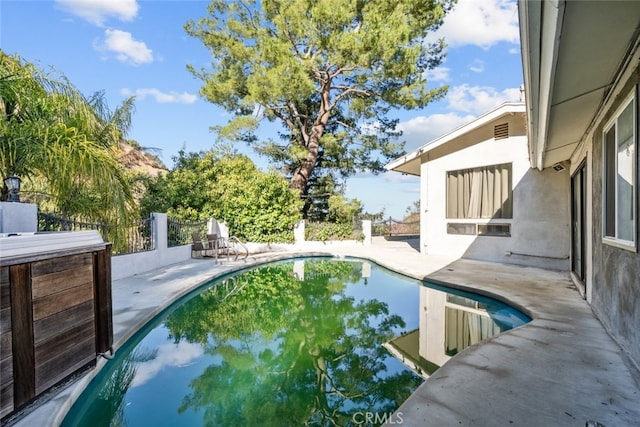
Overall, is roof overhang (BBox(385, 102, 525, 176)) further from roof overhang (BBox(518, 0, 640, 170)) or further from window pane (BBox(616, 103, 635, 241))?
window pane (BBox(616, 103, 635, 241))

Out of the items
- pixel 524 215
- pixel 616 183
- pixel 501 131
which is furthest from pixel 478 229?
pixel 616 183

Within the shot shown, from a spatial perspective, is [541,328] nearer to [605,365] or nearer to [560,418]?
[605,365]

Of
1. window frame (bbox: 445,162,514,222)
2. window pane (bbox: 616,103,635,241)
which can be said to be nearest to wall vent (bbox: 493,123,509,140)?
window frame (bbox: 445,162,514,222)

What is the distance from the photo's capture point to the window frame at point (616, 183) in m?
2.90

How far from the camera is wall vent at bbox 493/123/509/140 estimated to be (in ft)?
30.7

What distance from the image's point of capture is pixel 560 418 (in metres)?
2.25

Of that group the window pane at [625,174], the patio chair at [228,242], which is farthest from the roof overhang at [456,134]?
the patio chair at [228,242]

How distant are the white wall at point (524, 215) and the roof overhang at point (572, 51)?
5.05 metres

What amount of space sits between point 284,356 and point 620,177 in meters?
4.20

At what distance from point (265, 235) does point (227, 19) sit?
1053 centimetres

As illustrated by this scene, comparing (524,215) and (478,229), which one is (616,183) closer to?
(524,215)

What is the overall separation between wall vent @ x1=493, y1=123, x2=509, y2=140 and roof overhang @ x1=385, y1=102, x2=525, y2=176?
0.25 meters

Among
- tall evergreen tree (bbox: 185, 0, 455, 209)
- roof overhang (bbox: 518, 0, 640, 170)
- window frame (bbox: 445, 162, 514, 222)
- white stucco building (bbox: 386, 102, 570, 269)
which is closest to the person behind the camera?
roof overhang (bbox: 518, 0, 640, 170)

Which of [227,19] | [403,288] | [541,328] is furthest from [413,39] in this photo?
[541,328]
